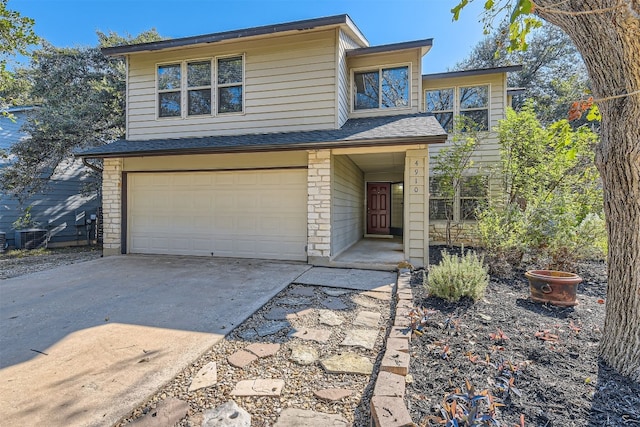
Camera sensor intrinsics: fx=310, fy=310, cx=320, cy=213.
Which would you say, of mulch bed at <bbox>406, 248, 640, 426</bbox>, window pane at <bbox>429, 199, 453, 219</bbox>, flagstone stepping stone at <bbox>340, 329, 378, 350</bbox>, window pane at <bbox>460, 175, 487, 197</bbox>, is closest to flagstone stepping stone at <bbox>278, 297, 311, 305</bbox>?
flagstone stepping stone at <bbox>340, 329, 378, 350</bbox>

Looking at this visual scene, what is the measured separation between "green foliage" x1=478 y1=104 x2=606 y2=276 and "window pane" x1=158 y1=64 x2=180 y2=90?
7.79 meters

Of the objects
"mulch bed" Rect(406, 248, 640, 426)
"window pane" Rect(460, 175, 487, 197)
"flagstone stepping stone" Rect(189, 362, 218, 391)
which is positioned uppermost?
"window pane" Rect(460, 175, 487, 197)

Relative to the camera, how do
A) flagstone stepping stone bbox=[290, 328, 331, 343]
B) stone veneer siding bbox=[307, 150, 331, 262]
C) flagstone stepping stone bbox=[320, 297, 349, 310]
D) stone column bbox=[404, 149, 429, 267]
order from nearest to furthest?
1. flagstone stepping stone bbox=[290, 328, 331, 343]
2. flagstone stepping stone bbox=[320, 297, 349, 310]
3. stone column bbox=[404, 149, 429, 267]
4. stone veneer siding bbox=[307, 150, 331, 262]

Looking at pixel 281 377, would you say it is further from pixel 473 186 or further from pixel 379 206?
pixel 379 206

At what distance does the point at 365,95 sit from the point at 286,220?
383 centimetres

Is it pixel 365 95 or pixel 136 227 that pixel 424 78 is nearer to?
pixel 365 95

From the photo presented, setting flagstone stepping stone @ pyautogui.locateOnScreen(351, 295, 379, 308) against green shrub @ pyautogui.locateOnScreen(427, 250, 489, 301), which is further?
flagstone stepping stone @ pyautogui.locateOnScreen(351, 295, 379, 308)

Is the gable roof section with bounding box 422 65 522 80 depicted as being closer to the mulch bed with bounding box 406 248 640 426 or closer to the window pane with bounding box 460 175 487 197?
the window pane with bounding box 460 175 487 197

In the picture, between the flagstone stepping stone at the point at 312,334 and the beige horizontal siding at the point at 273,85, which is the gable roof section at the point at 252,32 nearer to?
the beige horizontal siding at the point at 273,85

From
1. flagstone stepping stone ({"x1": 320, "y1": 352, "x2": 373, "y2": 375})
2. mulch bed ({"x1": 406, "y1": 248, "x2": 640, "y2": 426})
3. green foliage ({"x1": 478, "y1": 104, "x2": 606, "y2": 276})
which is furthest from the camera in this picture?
green foliage ({"x1": 478, "y1": 104, "x2": 606, "y2": 276})

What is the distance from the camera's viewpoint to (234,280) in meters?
5.15

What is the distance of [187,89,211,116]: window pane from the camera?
7.61 m

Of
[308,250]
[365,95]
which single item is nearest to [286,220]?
[308,250]

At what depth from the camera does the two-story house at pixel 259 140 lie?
20.9 ft
